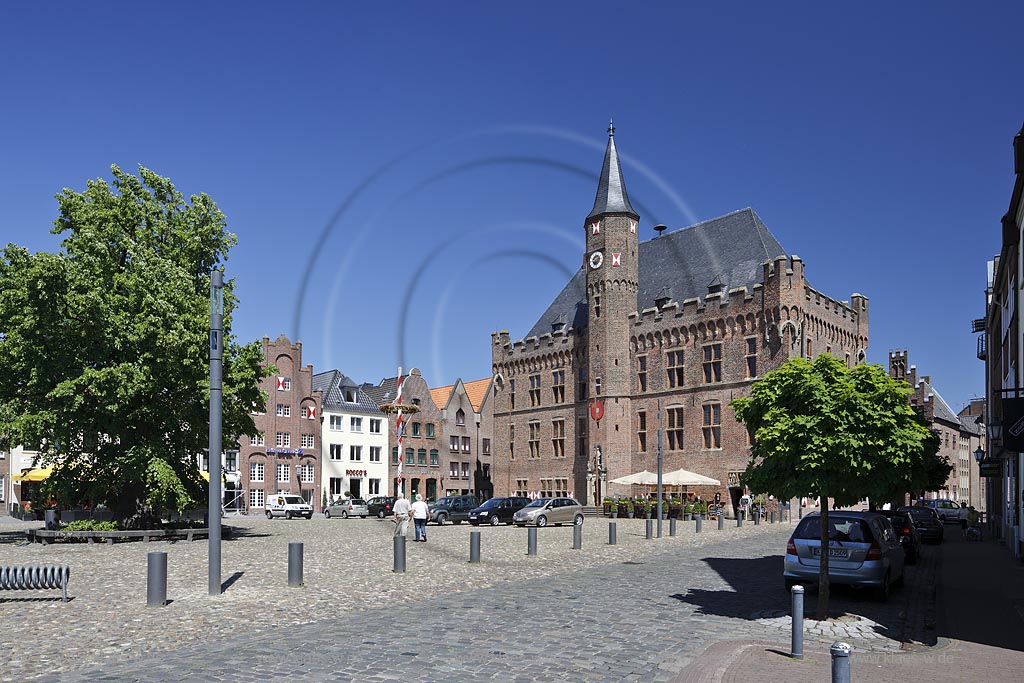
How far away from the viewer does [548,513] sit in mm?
42875

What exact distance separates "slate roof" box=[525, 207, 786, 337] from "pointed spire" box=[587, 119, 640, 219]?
170 inches

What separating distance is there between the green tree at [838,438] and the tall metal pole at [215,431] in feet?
30.5

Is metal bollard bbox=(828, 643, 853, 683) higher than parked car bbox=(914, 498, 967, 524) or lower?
higher

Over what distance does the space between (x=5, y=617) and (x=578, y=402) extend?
2032 inches

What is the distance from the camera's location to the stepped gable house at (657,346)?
2121 inches

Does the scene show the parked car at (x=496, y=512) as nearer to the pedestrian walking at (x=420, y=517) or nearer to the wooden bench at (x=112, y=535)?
the pedestrian walking at (x=420, y=517)

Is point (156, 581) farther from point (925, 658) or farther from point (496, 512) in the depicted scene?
point (496, 512)

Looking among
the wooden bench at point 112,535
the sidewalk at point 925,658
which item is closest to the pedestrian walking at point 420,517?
the wooden bench at point 112,535

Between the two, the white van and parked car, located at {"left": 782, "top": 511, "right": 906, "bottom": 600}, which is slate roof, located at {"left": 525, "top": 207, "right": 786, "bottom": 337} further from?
parked car, located at {"left": 782, "top": 511, "right": 906, "bottom": 600}

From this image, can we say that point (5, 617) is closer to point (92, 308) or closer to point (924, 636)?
point (924, 636)

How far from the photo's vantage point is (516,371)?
69812 mm

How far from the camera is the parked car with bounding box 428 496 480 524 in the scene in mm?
46312

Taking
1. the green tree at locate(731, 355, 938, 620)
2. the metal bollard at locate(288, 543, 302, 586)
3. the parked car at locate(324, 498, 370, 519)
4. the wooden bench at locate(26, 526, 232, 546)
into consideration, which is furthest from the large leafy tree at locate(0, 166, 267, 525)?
the parked car at locate(324, 498, 370, 519)

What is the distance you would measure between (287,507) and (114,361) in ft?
86.3
